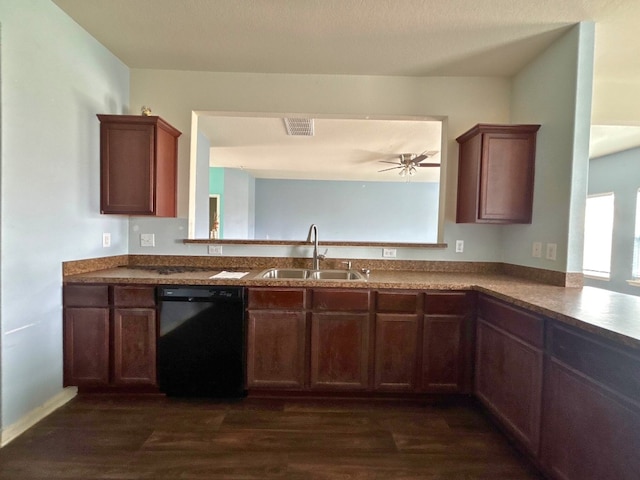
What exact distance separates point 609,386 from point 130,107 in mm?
3579

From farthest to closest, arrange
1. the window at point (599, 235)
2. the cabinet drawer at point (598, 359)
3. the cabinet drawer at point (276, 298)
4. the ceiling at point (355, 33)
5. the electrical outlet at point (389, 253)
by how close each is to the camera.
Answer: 1. the window at point (599, 235)
2. the electrical outlet at point (389, 253)
3. the cabinet drawer at point (276, 298)
4. the ceiling at point (355, 33)
5. the cabinet drawer at point (598, 359)

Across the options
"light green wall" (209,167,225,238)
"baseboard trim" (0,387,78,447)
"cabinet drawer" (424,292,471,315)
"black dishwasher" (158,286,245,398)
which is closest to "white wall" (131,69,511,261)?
"black dishwasher" (158,286,245,398)

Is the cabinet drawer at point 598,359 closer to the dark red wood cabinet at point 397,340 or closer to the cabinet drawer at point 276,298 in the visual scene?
the dark red wood cabinet at point 397,340

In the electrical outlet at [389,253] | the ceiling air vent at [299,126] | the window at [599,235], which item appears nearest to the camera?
the electrical outlet at [389,253]

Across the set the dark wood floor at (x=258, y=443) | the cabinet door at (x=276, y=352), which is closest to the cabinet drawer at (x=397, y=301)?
the cabinet door at (x=276, y=352)

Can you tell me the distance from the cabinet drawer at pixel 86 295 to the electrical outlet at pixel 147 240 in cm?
65

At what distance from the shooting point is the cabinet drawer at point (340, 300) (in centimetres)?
200

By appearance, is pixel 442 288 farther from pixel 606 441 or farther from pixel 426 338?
pixel 606 441

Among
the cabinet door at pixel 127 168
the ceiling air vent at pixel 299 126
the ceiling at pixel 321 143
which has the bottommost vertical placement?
the cabinet door at pixel 127 168

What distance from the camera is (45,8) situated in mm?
1793

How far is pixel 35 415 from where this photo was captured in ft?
5.90

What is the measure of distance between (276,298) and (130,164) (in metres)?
1.51

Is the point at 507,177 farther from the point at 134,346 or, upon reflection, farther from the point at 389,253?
the point at 134,346

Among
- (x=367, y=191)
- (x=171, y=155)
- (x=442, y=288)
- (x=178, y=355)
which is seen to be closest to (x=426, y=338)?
(x=442, y=288)
